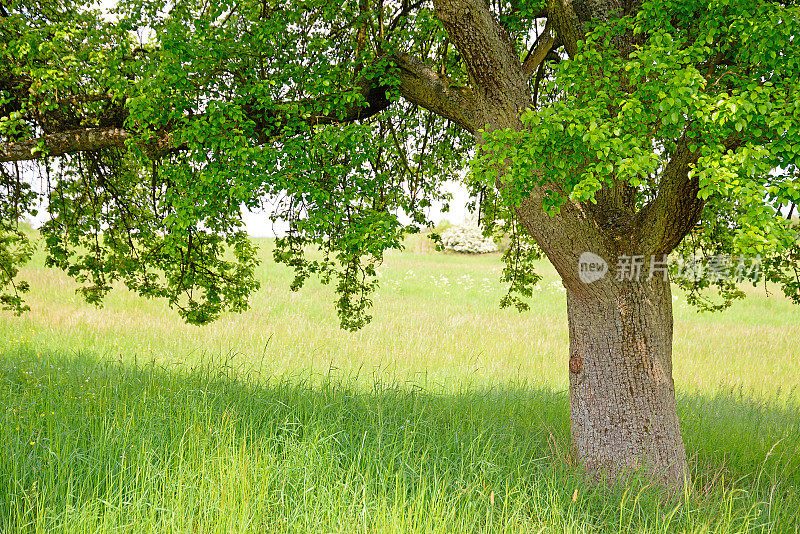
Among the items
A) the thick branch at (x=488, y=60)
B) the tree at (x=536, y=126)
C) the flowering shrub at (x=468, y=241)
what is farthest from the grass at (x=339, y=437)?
the flowering shrub at (x=468, y=241)

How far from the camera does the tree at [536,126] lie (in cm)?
453

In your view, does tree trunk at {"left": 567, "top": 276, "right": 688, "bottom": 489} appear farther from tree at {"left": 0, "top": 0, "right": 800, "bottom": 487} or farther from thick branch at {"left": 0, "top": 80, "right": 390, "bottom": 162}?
thick branch at {"left": 0, "top": 80, "right": 390, "bottom": 162}

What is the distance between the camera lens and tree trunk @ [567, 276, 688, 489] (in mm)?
6328

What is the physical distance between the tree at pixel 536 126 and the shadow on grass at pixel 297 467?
1064 mm

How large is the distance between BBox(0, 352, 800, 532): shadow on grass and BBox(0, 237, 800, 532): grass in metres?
0.03

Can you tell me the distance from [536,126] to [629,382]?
3308 mm

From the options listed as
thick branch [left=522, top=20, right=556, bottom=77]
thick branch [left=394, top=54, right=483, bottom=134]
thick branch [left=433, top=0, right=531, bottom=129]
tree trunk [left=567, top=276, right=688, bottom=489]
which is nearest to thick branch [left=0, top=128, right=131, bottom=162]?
thick branch [left=394, top=54, right=483, bottom=134]

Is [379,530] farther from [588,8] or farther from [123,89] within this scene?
[588,8]

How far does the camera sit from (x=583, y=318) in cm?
654

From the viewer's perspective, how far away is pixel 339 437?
243 inches

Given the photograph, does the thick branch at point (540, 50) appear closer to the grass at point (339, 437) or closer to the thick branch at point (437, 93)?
the thick branch at point (437, 93)

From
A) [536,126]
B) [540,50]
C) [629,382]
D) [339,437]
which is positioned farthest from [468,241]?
[536,126]

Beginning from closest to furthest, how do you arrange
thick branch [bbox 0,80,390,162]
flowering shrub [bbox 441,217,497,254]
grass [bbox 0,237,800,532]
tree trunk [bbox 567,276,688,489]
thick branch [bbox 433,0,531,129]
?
1. grass [bbox 0,237,800,532]
2. thick branch [bbox 433,0,531,129]
3. tree trunk [bbox 567,276,688,489]
4. thick branch [bbox 0,80,390,162]
5. flowering shrub [bbox 441,217,497,254]

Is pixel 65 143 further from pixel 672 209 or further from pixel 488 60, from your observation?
pixel 672 209
